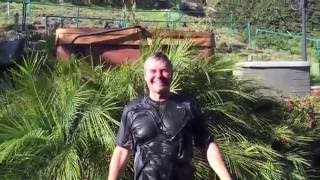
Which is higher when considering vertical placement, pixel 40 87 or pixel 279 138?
pixel 40 87

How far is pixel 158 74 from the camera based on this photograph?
354 centimetres

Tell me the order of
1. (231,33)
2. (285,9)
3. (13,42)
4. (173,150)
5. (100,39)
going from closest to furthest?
1. (173,150)
2. (100,39)
3. (13,42)
4. (231,33)
5. (285,9)

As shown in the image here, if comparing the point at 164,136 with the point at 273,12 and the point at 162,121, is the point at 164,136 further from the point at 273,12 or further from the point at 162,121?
the point at 273,12

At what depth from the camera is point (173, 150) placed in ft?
11.8

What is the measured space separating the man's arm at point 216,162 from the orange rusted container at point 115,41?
2642 millimetres

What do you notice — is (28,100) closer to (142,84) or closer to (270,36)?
(142,84)

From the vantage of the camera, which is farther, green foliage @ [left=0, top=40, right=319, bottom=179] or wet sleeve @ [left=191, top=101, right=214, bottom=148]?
green foliage @ [left=0, top=40, right=319, bottom=179]

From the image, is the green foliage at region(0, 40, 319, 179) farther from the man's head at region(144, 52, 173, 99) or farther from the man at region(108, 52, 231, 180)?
the man's head at region(144, 52, 173, 99)

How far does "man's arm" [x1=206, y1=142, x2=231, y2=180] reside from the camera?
3.60 metres

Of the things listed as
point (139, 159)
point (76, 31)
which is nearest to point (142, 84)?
point (76, 31)

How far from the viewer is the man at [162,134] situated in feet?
11.8

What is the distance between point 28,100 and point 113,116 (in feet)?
2.28

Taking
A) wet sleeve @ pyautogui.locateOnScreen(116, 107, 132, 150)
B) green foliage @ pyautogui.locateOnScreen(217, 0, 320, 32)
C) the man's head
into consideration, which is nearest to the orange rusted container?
wet sleeve @ pyautogui.locateOnScreen(116, 107, 132, 150)

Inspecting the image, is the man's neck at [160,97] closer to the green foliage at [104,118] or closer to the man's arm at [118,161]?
the man's arm at [118,161]
